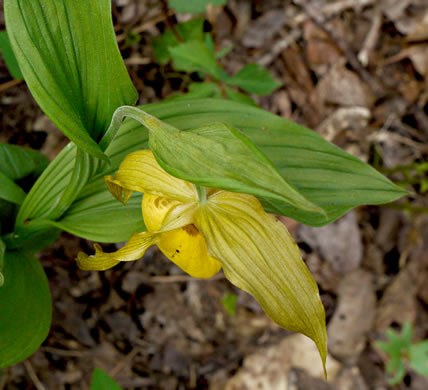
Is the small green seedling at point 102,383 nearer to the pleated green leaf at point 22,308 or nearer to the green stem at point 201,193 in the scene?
the pleated green leaf at point 22,308

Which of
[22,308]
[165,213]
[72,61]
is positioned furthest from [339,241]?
[72,61]


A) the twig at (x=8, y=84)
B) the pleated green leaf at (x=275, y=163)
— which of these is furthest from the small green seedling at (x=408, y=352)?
the twig at (x=8, y=84)

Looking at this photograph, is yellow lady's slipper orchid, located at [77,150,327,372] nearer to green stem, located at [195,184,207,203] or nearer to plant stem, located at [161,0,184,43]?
green stem, located at [195,184,207,203]

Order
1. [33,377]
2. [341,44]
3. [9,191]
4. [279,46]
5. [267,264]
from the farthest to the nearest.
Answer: [341,44], [279,46], [33,377], [9,191], [267,264]

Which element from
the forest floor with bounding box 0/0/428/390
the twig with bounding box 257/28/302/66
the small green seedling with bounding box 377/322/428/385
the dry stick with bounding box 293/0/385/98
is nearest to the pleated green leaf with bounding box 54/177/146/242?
the forest floor with bounding box 0/0/428/390

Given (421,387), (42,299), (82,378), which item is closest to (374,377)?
A: (421,387)

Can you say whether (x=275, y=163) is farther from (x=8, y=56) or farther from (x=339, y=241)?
(x=339, y=241)

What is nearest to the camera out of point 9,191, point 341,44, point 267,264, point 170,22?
point 267,264
